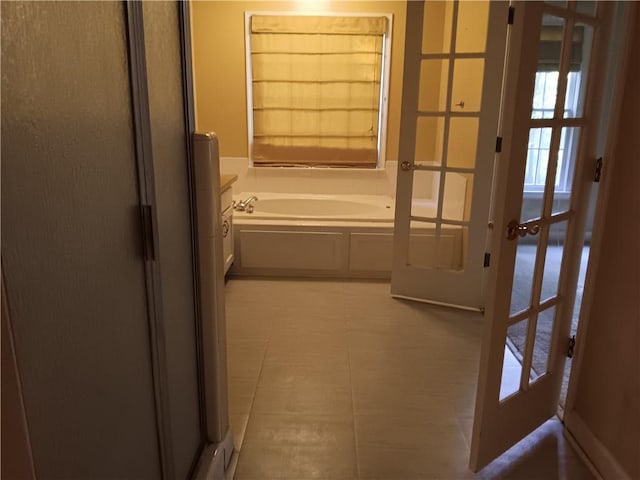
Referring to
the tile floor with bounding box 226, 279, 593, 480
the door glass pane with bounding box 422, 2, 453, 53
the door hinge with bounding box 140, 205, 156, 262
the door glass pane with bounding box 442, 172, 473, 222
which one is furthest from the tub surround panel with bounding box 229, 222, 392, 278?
the door hinge with bounding box 140, 205, 156, 262

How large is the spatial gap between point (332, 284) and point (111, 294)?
277 centimetres

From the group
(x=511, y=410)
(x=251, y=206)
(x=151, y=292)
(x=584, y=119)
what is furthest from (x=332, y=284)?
(x=151, y=292)

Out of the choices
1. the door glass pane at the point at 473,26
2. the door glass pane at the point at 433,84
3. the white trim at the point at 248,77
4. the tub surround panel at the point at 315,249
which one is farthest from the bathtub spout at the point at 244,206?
the door glass pane at the point at 473,26

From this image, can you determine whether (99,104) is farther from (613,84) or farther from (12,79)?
(613,84)

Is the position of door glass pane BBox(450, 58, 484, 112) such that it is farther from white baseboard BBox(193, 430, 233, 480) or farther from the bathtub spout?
white baseboard BBox(193, 430, 233, 480)

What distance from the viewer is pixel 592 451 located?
1800 millimetres

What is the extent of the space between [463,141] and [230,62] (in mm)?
2222

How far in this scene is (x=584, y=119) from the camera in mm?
1681

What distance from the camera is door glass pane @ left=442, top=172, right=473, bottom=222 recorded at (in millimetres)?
3195

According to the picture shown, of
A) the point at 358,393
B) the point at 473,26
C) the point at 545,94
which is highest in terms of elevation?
the point at 473,26

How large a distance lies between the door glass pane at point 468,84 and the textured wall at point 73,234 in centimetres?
258

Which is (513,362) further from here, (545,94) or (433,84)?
(433,84)

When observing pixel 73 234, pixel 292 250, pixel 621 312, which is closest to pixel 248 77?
pixel 292 250

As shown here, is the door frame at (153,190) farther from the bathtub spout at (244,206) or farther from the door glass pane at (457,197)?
the bathtub spout at (244,206)
